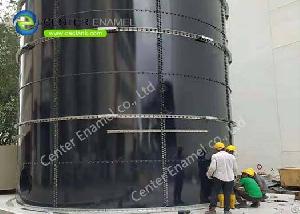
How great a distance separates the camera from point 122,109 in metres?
8.14

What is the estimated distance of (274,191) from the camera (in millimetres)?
12680

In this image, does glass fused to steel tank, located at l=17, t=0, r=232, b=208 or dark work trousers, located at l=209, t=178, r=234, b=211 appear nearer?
dark work trousers, located at l=209, t=178, r=234, b=211

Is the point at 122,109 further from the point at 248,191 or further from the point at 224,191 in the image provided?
the point at 248,191

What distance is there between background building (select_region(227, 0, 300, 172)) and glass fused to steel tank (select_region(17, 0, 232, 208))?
9378mm

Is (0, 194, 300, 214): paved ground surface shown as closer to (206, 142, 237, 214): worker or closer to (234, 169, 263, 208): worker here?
(234, 169, 263, 208): worker

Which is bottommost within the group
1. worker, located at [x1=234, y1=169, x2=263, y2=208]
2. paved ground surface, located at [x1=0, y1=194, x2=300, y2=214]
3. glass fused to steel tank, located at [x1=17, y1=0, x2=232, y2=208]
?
paved ground surface, located at [x1=0, y1=194, x2=300, y2=214]

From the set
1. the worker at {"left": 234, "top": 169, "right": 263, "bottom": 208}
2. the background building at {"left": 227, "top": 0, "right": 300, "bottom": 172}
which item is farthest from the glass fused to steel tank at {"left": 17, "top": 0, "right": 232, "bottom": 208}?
the background building at {"left": 227, "top": 0, "right": 300, "bottom": 172}

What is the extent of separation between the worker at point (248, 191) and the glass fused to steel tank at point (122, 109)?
94 centimetres

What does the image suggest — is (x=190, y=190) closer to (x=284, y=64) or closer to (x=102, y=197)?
(x=102, y=197)

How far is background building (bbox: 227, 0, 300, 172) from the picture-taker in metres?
17.2

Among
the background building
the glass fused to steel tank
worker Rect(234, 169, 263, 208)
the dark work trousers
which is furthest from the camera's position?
the background building

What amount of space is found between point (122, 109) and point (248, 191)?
3.57 m

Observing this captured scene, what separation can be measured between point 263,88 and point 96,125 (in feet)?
40.6

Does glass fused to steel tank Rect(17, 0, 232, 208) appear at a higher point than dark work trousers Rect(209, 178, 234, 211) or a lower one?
higher
